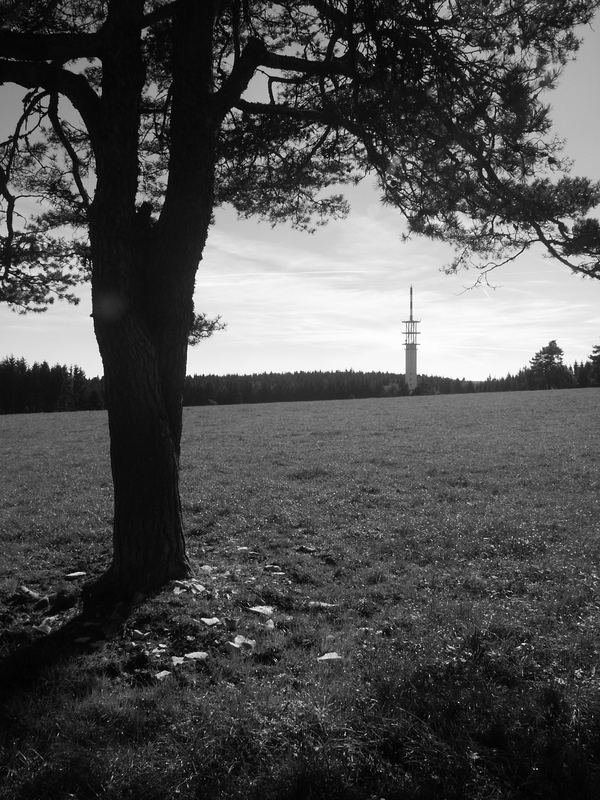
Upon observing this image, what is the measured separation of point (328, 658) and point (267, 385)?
85191 mm

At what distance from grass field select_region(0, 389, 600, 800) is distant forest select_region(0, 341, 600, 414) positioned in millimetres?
69010

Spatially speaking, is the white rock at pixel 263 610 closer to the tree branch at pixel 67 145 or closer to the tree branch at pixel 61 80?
the tree branch at pixel 61 80

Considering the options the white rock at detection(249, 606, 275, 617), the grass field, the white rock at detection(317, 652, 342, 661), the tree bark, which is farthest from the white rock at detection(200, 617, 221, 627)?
the white rock at detection(317, 652, 342, 661)

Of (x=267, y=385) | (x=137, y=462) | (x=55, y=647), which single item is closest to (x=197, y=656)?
(x=55, y=647)

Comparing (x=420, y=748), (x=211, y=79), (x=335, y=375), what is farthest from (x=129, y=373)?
(x=335, y=375)

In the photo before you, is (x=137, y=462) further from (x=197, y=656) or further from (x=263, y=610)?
(x=197, y=656)

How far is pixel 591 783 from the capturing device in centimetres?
381

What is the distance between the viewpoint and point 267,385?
90438 millimetres

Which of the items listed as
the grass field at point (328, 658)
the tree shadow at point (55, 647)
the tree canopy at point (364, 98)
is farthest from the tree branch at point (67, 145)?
the tree shadow at point (55, 647)

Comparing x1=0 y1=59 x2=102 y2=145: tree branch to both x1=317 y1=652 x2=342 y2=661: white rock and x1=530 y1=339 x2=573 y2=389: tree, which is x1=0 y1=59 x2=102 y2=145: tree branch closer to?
x1=317 y1=652 x2=342 y2=661: white rock

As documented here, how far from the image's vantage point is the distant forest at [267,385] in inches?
3233

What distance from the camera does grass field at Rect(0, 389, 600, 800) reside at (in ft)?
12.9

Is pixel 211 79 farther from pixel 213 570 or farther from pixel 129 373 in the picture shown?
pixel 213 570

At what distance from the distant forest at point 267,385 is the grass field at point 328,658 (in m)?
69.0
